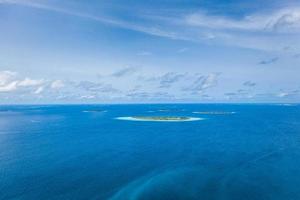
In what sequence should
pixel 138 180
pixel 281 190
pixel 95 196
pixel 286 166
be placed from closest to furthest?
pixel 95 196 → pixel 281 190 → pixel 138 180 → pixel 286 166

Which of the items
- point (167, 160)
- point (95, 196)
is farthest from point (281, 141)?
point (95, 196)

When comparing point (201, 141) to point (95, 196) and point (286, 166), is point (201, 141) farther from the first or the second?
point (95, 196)

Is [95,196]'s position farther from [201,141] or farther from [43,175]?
[201,141]

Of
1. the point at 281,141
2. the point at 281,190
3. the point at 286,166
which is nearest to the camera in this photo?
the point at 281,190

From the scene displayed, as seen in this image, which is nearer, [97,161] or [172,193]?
[172,193]

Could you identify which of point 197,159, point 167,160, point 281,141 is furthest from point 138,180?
point 281,141

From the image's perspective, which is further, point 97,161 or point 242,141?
point 242,141

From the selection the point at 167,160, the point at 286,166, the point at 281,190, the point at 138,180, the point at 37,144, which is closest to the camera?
the point at 281,190

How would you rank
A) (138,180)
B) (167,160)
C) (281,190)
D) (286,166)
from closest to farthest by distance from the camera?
(281,190)
(138,180)
(286,166)
(167,160)
